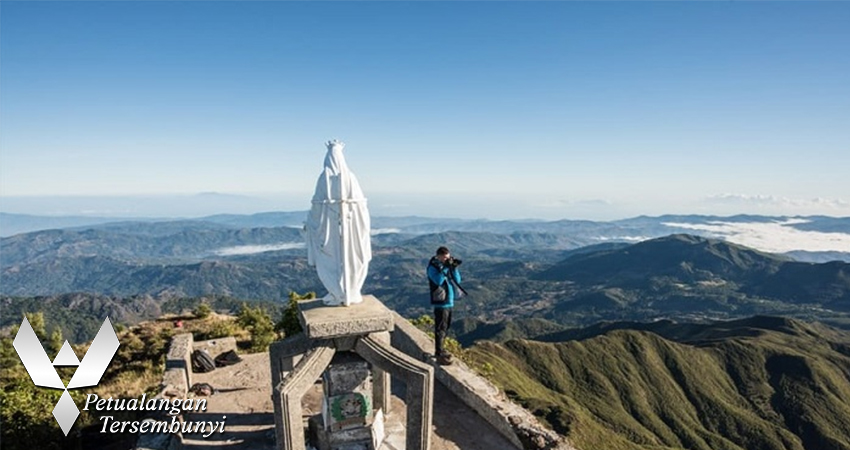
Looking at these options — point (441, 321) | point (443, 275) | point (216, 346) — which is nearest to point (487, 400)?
point (441, 321)

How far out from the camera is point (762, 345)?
11725 cm

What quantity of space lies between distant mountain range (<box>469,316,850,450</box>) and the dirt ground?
65.4m

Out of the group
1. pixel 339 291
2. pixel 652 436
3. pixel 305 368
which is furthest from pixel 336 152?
pixel 652 436

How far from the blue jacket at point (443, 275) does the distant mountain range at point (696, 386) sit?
221ft

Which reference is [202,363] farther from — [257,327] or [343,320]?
[343,320]

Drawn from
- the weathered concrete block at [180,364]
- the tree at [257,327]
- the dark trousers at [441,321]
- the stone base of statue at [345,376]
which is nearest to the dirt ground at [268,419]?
the weathered concrete block at [180,364]

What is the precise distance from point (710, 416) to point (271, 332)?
10778 cm

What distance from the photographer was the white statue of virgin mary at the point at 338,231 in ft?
26.7

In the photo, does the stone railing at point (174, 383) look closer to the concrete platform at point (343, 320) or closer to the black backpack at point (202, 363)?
the black backpack at point (202, 363)

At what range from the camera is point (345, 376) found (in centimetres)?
880

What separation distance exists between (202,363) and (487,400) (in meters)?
8.96

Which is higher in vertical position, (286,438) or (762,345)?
(286,438)

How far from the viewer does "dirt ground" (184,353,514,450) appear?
992cm

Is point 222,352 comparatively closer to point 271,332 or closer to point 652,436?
point 271,332
